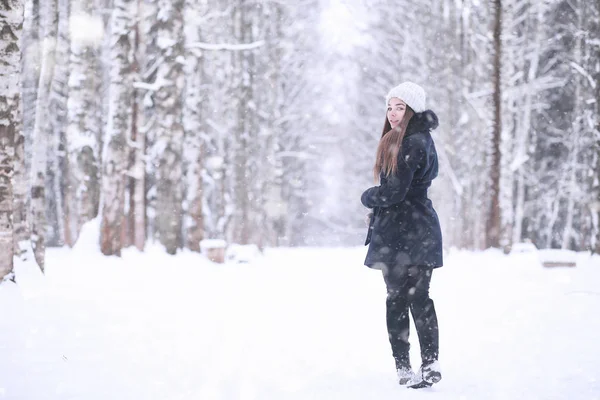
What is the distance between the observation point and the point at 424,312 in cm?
446

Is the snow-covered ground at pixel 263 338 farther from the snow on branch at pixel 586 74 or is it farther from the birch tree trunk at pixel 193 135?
the snow on branch at pixel 586 74

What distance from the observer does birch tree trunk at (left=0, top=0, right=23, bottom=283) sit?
257 inches

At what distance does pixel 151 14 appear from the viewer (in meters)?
16.3

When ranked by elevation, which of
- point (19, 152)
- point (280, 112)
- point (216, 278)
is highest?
point (280, 112)

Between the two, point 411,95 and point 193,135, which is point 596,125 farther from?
point 411,95

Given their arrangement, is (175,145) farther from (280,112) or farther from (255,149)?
(280,112)

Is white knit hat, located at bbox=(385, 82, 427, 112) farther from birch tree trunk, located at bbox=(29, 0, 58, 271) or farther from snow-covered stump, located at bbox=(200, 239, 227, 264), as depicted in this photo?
snow-covered stump, located at bbox=(200, 239, 227, 264)

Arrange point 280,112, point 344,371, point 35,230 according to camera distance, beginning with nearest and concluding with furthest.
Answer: point 344,371 → point 35,230 → point 280,112

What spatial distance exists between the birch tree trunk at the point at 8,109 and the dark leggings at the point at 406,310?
3986 mm

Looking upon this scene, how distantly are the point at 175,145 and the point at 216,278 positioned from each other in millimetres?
3525

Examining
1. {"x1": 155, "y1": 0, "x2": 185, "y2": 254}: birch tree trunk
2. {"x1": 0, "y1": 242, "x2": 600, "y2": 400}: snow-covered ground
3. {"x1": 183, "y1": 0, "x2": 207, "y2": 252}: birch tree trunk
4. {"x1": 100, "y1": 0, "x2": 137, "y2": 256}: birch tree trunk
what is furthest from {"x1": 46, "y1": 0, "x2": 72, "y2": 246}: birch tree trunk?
{"x1": 0, "y1": 242, "x2": 600, "y2": 400}: snow-covered ground

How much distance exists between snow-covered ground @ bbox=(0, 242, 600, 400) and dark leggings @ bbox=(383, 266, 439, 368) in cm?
27

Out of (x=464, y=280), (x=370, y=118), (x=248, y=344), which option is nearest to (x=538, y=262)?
(x=464, y=280)

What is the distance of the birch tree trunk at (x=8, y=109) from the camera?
21.4 feet
